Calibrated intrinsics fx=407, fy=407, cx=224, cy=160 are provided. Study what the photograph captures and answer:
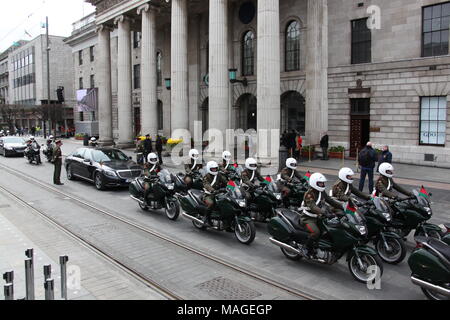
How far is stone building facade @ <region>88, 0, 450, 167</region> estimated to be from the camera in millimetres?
19828

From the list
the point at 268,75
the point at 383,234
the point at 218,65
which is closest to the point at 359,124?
the point at 268,75

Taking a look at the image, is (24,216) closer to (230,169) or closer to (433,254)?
(230,169)

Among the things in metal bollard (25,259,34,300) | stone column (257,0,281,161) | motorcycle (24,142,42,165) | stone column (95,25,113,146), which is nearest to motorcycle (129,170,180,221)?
metal bollard (25,259,34,300)

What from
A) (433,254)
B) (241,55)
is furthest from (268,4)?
(433,254)

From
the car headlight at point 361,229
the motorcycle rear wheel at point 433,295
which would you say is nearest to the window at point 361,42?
the car headlight at point 361,229

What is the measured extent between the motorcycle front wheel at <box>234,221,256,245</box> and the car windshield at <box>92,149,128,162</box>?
8.92 metres

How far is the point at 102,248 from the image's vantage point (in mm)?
8305

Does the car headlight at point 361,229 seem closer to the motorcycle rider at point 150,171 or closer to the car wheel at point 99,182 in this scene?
the motorcycle rider at point 150,171

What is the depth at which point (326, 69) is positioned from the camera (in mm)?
23672

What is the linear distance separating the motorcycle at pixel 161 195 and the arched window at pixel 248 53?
18.8m

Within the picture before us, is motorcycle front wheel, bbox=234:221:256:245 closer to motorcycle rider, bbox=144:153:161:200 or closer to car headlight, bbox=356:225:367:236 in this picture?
car headlight, bbox=356:225:367:236

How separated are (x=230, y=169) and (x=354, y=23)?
1507 cm

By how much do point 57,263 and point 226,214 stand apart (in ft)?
11.4

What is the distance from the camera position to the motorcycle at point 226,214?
869 centimetres
